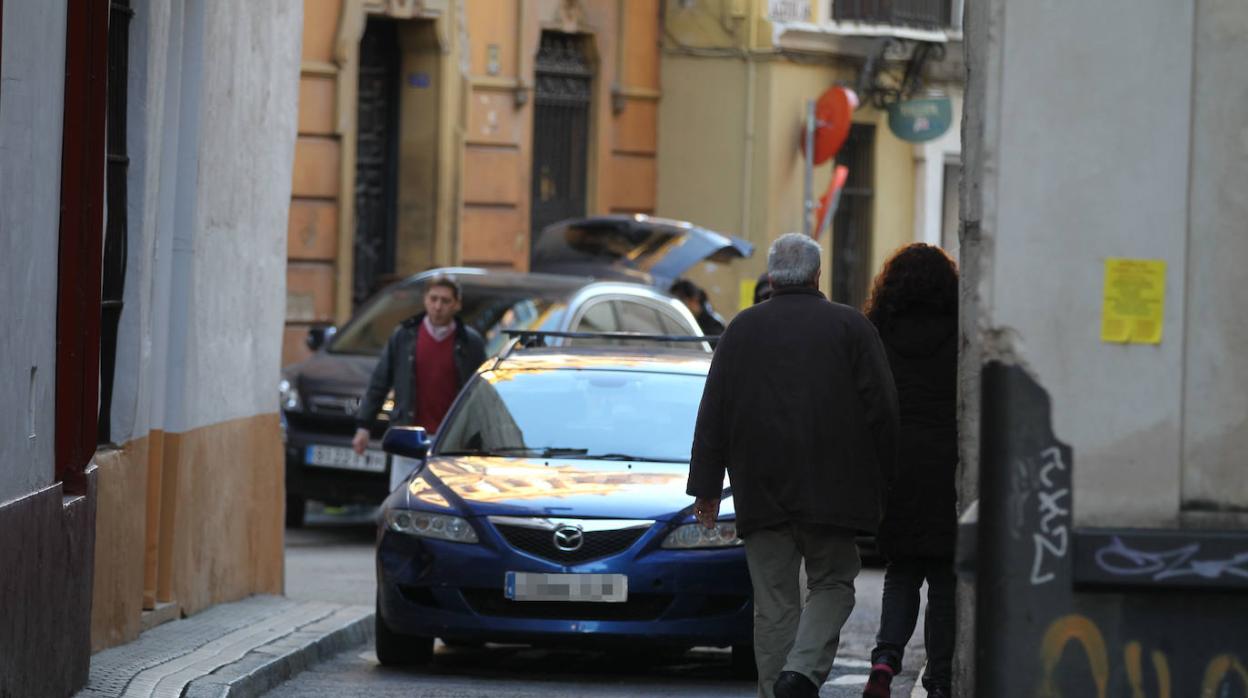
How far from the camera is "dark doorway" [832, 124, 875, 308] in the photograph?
3312 centimetres

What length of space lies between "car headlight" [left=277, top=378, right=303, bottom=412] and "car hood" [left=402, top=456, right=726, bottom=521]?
6381 mm

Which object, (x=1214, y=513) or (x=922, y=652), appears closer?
(x=1214, y=513)

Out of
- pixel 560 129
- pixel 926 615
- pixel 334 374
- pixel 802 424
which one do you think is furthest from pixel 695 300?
pixel 802 424

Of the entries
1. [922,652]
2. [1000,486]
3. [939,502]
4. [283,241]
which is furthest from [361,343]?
[1000,486]

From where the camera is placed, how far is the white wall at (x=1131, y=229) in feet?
25.1

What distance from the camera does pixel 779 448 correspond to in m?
9.38

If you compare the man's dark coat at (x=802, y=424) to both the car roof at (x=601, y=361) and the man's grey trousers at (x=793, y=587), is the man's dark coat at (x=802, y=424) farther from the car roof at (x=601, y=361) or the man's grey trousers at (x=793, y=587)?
the car roof at (x=601, y=361)

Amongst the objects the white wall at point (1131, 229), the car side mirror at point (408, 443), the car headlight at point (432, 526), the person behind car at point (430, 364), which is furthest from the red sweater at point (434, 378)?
the white wall at point (1131, 229)

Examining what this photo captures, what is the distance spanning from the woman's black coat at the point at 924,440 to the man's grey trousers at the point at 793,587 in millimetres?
551

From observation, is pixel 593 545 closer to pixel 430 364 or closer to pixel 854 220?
pixel 430 364

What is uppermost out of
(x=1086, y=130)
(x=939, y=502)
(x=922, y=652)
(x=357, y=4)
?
(x=357, y=4)

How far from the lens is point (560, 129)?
93.6 ft

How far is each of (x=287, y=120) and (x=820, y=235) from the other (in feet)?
56.8

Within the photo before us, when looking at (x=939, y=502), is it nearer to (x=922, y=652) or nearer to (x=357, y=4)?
(x=922, y=652)
